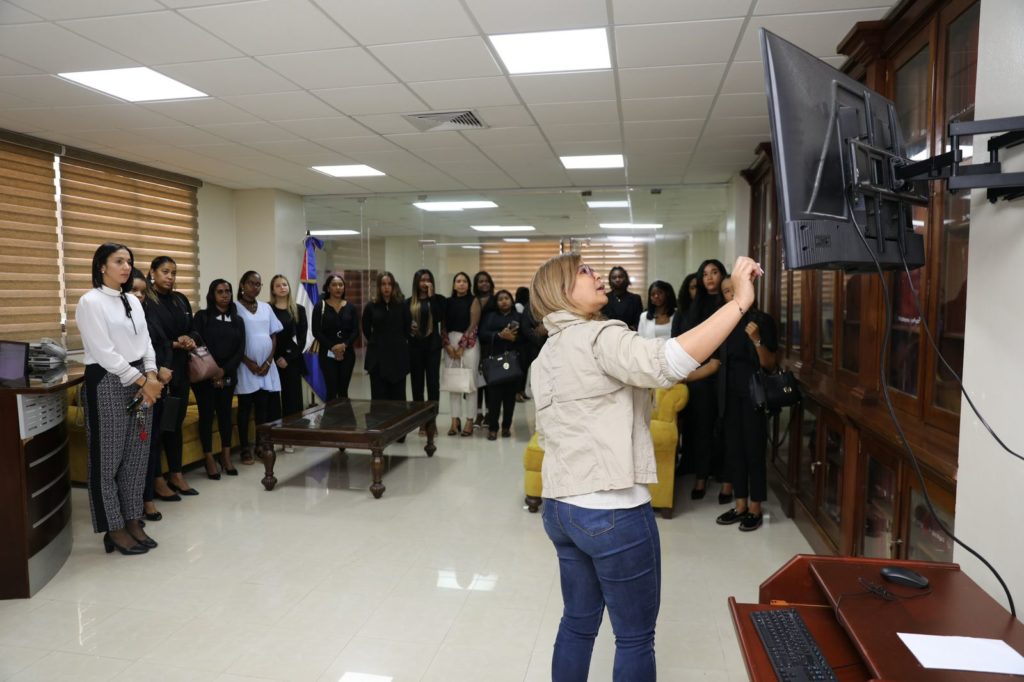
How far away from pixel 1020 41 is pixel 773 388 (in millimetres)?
2371

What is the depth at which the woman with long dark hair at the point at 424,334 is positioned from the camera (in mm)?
6418

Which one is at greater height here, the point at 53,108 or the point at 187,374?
the point at 53,108

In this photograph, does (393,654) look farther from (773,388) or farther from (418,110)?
(418,110)

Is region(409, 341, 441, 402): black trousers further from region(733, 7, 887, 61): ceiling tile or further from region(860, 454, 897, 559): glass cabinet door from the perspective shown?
region(860, 454, 897, 559): glass cabinet door

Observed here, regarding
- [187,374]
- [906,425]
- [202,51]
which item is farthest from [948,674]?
[187,374]

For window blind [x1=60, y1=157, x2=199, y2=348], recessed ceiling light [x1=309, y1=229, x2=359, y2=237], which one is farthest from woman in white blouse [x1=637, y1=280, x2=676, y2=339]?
window blind [x1=60, y1=157, x2=199, y2=348]

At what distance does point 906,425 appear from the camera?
8.28ft

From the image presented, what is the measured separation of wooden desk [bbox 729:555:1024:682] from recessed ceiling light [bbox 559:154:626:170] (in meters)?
4.74

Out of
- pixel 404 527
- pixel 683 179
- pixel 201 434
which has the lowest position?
pixel 404 527

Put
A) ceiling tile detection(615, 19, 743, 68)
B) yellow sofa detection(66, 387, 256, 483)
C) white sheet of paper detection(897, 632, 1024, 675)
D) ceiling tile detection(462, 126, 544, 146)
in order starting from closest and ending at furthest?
white sheet of paper detection(897, 632, 1024, 675)
ceiling tile detection(615, 19, 743, 68)
yellow sofa detection(66, 387, 256, 483)
ceiling tile detection(462, 126, 544, 146)

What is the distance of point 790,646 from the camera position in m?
1.45

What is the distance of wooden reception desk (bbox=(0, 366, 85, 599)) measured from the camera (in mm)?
3059

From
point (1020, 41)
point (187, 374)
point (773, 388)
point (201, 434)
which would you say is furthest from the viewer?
point (201, 434)

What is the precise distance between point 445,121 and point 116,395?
108 inches
